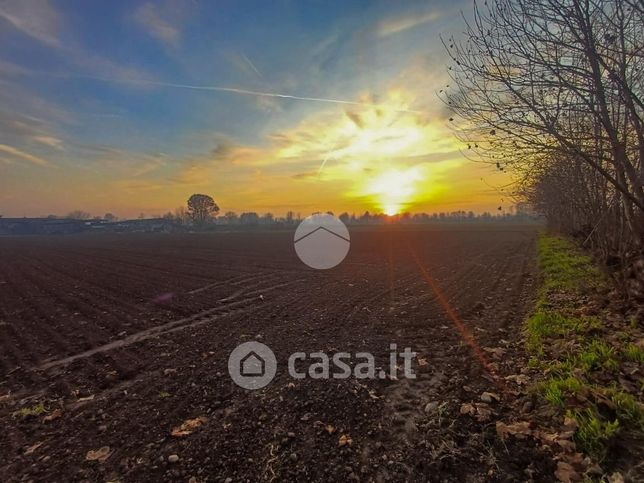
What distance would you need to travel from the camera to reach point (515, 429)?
3.87 meters

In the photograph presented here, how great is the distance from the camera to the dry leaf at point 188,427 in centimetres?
422

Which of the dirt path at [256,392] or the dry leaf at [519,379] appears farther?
the dry leaf at [519,379]

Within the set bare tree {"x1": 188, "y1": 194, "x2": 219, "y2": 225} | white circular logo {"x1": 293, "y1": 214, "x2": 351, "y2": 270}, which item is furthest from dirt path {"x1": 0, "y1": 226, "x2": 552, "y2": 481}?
bare tree {"x1": 188, "y1": 194, "x2": 219, "y2": 225}

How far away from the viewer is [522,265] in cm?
1983

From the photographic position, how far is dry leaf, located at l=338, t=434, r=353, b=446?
389 centimetres

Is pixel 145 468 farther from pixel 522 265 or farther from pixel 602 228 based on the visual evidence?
pixel 522 265

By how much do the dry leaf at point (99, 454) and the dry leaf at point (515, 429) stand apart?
451cm

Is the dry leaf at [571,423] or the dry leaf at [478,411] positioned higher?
the dry leaf at [571,423]

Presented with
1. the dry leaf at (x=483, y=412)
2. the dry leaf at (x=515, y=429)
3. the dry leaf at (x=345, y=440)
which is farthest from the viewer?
the dry leaf at (x=483, y=412)

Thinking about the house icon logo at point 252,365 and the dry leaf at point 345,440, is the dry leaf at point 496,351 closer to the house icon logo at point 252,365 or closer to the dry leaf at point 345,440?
the dry leaf at point 345,440

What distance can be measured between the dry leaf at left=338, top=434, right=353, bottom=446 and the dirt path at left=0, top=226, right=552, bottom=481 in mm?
24

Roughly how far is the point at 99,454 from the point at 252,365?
286 centimetres

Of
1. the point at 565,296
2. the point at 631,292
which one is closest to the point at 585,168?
the point at 565,296

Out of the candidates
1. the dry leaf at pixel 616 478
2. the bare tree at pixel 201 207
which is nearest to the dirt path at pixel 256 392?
the dry leaf at pixel 616 478
